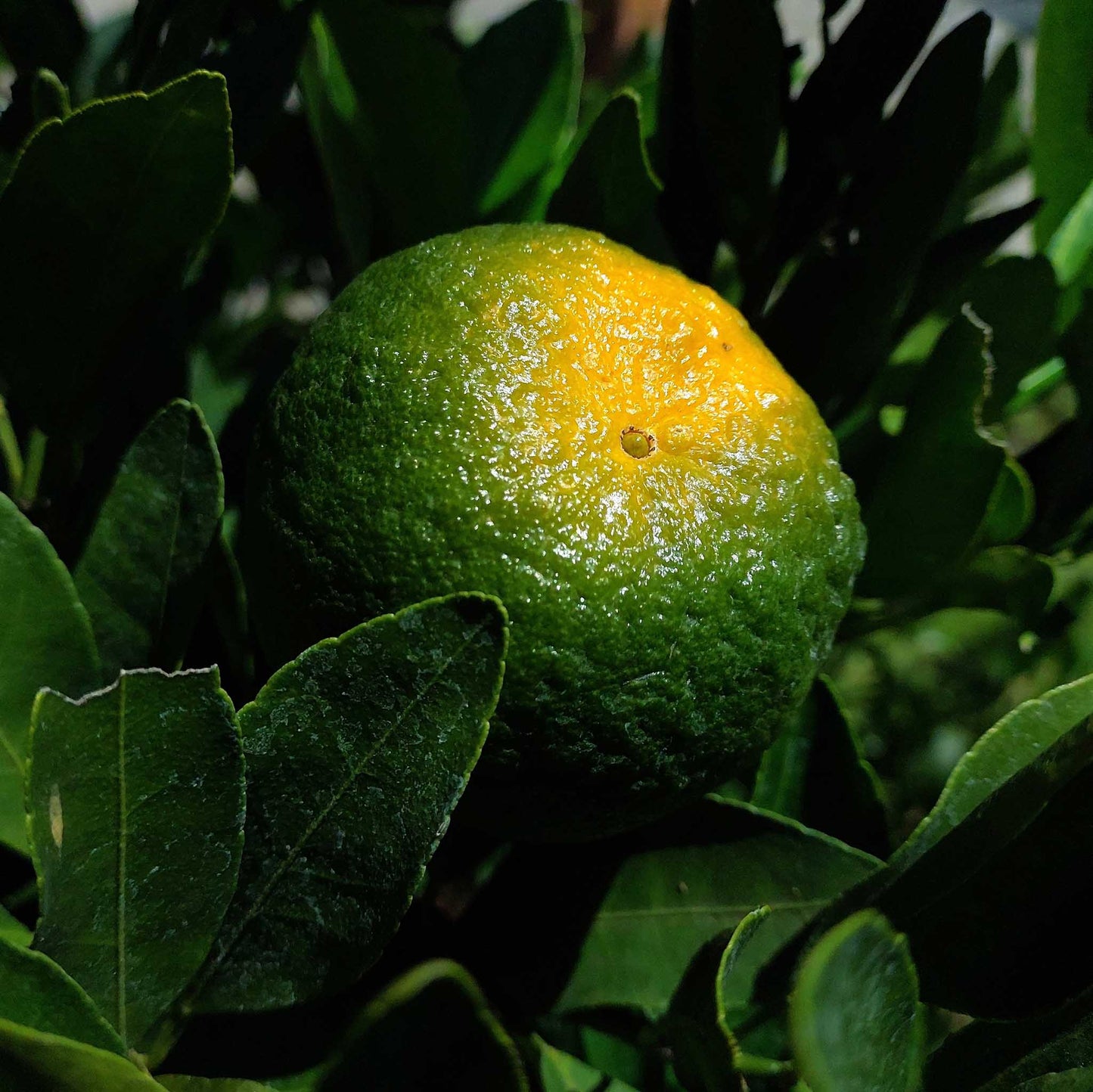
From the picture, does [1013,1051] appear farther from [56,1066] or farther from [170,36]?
[170,36]

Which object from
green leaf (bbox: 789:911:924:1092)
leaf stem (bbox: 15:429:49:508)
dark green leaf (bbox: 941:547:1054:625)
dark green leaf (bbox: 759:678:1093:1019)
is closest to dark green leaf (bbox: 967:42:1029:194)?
dark green leaf (bbox: 941:547:1054:625)

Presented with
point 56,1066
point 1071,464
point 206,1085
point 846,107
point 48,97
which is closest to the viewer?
point 56,1066

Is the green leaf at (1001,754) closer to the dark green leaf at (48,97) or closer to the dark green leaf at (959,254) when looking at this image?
the dark green leaf at (959,254)

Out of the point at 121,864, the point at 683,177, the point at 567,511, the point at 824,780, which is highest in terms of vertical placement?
the point at 683,177

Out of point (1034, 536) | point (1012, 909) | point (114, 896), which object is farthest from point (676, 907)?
point (1034, 536)

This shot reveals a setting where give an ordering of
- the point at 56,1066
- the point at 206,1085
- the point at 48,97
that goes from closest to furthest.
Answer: the point at 56,1066, the point at 206,1085, the point at 48,97

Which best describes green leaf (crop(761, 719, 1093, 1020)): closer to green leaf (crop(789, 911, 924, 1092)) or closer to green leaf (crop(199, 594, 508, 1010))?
green leaf (crop(789, 911, 924, 1092))

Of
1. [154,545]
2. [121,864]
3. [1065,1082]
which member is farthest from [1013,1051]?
[154,545]

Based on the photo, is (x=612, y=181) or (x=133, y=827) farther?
(x=612, y=181)

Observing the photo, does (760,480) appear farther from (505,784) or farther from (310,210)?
(310,210)
